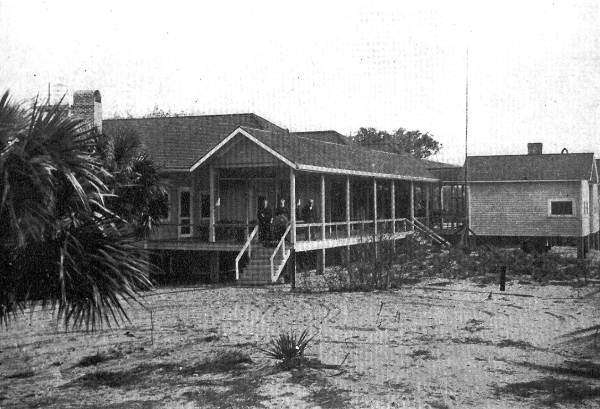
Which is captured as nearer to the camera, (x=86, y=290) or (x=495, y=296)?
(x=86, y=290)

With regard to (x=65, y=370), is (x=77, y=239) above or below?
above

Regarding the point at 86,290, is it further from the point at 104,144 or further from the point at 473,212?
the point at 473,212

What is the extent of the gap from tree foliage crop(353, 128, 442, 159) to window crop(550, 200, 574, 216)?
4758 centimetres

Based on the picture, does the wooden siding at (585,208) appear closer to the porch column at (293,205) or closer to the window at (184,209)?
the porch column at (293,205)

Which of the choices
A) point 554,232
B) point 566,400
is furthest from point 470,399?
point 554,232

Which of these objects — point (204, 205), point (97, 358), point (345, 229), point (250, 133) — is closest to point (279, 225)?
point (250, 133)

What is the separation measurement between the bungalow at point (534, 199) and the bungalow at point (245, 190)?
3.39 m

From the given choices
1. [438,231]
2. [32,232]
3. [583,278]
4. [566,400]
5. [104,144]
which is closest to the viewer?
[32,232]

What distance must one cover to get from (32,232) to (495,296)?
14617 mm

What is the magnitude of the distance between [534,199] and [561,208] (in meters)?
1.38

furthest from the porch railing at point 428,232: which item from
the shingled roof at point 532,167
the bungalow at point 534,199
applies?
the shingled roof at point 532,167

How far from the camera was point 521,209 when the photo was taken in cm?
3300

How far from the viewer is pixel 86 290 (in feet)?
21.6

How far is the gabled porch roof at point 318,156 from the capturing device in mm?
22062
